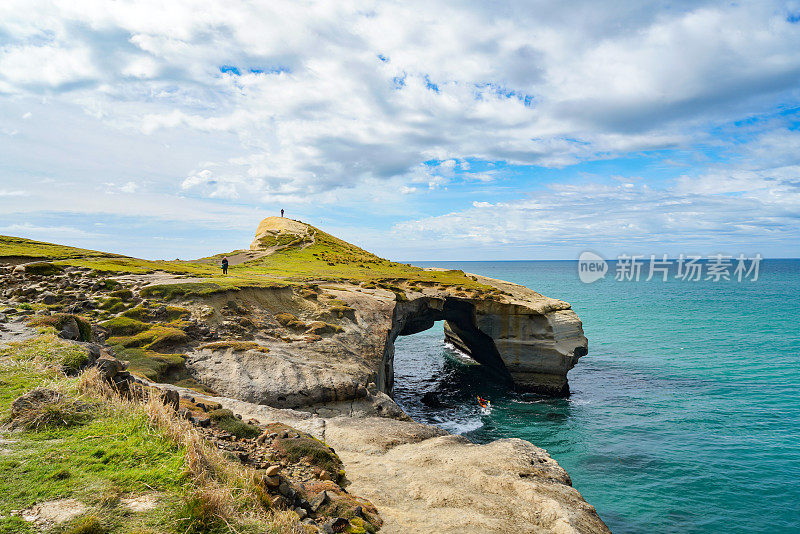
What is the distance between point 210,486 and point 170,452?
1.82 metres

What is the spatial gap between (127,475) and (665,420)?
4045cm

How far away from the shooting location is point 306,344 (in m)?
28.5

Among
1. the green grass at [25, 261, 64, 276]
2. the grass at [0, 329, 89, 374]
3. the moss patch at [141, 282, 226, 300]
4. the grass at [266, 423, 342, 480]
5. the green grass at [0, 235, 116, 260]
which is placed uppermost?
the green grass at [0, 235, 116, 260]

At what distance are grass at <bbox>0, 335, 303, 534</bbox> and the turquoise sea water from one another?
21.6 metres

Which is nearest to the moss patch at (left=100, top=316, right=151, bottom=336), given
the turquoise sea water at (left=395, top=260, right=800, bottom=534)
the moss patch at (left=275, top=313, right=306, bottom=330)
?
the moss patch at (left=275, top=313, right=306, bottom=330)

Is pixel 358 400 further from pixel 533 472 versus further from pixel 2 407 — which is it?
pixel 2 407

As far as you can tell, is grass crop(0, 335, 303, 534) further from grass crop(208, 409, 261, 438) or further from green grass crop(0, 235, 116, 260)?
green grass crop(0, 235, 116, 260)

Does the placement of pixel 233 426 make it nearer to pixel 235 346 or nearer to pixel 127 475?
pixel 127 475

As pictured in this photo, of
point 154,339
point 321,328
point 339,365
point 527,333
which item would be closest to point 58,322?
point 154,339

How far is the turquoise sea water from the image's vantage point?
925 inches

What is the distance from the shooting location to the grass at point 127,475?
20.7ft

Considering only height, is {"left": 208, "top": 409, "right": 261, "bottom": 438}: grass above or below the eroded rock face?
above

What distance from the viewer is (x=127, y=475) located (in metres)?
7.28

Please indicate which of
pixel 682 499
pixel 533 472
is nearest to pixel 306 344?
pixel 533 472
